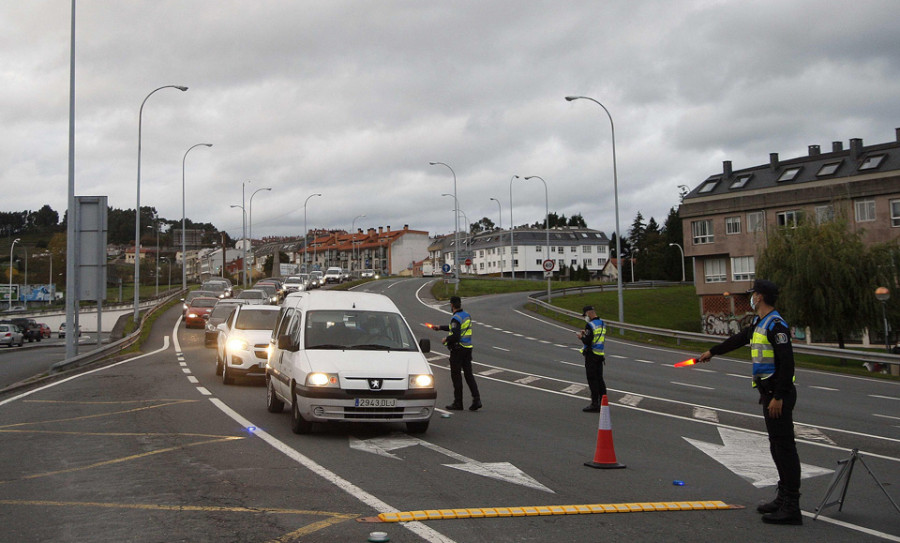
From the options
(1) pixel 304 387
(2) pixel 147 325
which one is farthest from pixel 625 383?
(2) pixel 147 325

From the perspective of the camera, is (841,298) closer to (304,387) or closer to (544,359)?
(544,359)

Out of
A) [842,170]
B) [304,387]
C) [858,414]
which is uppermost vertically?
[842,170]

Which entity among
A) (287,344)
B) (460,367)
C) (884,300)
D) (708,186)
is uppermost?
(708,186)

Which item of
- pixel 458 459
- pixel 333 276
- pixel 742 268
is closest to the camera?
pixel 458 459

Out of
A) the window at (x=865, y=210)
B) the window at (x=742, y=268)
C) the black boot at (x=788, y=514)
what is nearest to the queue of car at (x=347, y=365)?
the black boot at (x=788, y=514)

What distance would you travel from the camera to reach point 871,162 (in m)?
59.8

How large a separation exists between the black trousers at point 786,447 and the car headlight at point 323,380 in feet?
17.1

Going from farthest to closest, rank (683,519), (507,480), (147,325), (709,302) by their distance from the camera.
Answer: (709,302)
(147,325)
(507,480)
(683,519)

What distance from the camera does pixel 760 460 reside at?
30.3ft

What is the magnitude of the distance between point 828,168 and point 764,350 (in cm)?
6259

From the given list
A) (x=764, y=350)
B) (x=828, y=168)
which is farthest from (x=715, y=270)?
(x=764, y=350)

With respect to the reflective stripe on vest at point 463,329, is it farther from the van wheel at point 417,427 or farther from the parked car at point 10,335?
the parked car at point 10,335

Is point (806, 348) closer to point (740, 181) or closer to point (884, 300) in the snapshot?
point (884, 300)

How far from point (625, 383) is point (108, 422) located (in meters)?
11.6
